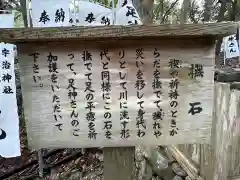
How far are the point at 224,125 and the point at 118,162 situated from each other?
1.54m

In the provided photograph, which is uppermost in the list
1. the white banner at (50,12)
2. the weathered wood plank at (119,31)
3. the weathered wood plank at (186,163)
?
the white banner at (50,12)

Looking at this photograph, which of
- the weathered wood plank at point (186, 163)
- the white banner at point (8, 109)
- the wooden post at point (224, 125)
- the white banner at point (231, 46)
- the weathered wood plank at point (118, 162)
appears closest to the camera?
the weathered wood plank at point (118, 162)

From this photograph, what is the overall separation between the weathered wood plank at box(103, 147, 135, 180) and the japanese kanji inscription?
156 millimetres

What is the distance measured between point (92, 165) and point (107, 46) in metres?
4.29


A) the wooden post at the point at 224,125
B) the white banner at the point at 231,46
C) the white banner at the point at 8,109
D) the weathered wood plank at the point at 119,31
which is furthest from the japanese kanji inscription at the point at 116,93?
the white banner at the point at 231,46

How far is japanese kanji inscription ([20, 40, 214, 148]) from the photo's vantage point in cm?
198

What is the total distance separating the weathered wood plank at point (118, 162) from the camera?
7.36 feet

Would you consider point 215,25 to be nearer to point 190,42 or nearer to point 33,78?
point 190,42

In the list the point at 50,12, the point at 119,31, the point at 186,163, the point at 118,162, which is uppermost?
the point at 50,12

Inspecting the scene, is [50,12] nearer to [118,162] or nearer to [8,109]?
[8,109]

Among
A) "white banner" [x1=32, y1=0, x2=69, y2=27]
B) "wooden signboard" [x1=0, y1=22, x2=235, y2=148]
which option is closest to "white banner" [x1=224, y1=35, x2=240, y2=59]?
"white banner" [x1=32, y1=0, x2=69, y2=27]

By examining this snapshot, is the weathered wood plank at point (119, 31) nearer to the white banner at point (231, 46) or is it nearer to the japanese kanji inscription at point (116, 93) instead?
the japanese kanji inscription at point (116, 93)

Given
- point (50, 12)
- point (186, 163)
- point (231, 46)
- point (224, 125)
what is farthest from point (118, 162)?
point (231, 46)

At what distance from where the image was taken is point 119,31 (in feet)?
5.98
